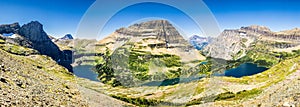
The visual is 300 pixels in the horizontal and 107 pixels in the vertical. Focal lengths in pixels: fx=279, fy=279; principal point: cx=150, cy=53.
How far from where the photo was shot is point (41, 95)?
5584cm

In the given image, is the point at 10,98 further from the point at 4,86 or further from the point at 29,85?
the point at 29,85

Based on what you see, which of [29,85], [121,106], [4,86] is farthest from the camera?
[121,106]

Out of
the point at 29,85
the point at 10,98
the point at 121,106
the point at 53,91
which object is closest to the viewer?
the point at 10,98

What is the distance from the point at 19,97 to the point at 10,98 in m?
2.68

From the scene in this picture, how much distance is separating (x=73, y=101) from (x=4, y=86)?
51.4 feet

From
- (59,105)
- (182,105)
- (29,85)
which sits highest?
(29,85)

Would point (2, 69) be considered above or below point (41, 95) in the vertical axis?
above

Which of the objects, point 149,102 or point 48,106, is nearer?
point 48,106

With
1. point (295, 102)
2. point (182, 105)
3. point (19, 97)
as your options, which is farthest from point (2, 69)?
point (182, 105)

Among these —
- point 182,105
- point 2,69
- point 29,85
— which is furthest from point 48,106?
point 182,105

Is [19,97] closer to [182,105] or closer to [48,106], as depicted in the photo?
[48,106]

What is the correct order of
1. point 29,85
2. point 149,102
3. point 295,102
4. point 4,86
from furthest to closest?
point 149,102 → point 29,85 → point 295,102 → point 4,86

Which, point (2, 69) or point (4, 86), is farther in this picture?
point (2, 69)

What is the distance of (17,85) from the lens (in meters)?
55.7
